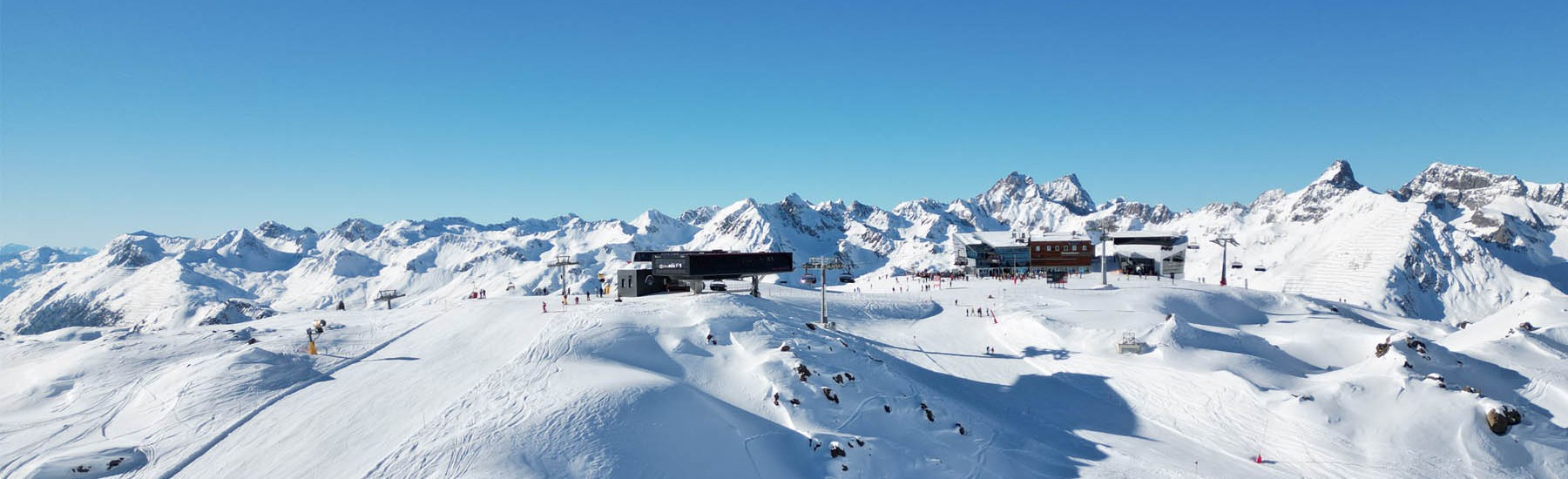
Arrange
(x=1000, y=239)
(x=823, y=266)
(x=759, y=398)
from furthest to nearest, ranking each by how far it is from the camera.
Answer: (x=1000, y=239), (x=823, y=266), (x=759, y=398)

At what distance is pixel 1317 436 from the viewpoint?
3066 centimetres

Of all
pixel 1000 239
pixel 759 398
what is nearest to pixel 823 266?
pixel 759 398

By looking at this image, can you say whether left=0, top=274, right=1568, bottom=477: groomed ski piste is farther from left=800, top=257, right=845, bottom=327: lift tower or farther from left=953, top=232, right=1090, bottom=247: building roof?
left=953, top=232, right=1090, bottom=247: building roof

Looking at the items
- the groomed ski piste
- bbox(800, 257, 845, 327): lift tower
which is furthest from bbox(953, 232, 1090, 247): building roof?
bbox(800, 257, 845, 327): lift tower

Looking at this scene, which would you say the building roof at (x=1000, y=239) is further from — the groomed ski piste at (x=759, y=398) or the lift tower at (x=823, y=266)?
the lift tower at (x=823, y=266)

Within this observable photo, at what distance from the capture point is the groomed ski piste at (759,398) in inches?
890

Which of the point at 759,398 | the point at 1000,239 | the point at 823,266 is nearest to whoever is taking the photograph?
the point at 759,398

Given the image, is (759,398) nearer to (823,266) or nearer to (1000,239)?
(823,266)

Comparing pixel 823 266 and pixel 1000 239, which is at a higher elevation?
pixel 1000 239

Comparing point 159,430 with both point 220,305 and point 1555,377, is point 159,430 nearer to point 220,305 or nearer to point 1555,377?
point 1555,377

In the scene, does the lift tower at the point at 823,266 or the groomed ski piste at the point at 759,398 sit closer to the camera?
the groomed ski piste at the point at 759,398

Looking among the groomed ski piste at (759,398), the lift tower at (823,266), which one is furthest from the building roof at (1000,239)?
the lift tower at (823,266)

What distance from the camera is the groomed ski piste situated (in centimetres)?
2259

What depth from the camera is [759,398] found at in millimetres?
28484
